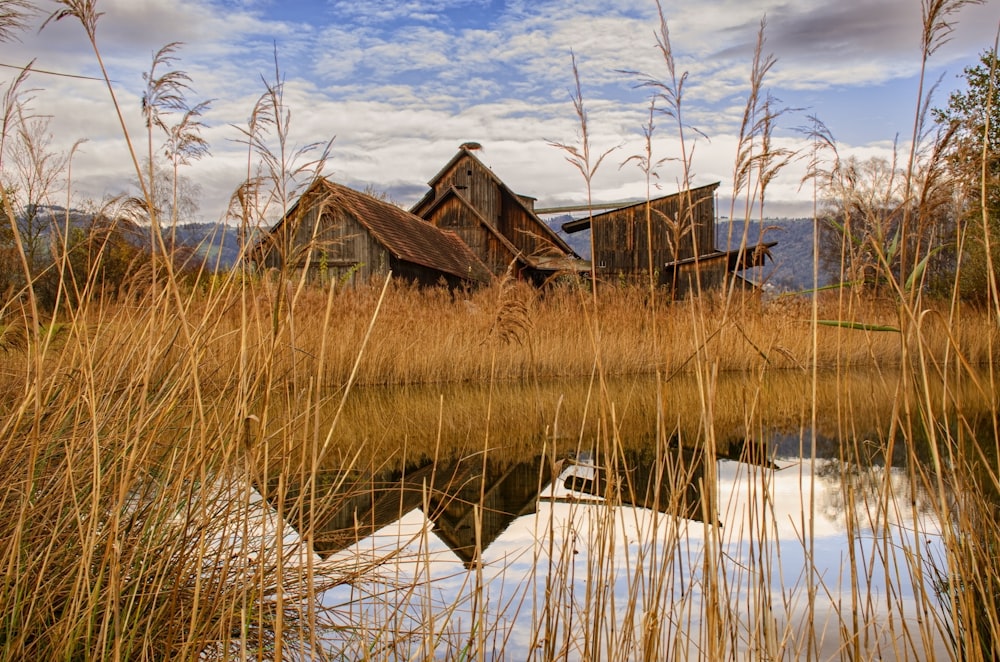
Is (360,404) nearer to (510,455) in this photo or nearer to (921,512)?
(510,455)

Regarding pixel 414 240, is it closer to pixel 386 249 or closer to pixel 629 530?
pixel 386 249

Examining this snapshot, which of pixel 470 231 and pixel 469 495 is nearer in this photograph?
pixel 469 495

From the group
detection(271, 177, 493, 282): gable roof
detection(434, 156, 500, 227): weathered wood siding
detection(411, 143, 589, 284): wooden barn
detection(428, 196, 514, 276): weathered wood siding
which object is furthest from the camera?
detection(434, 156, 500, 227): weathered wood siding

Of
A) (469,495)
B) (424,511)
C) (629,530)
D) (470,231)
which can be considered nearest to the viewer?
(424,511)

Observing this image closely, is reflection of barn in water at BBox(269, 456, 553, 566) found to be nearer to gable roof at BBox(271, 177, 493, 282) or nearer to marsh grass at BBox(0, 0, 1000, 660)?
marsh grass at BBox(0, 0, 1000, 660)

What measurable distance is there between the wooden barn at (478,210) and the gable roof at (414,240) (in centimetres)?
61

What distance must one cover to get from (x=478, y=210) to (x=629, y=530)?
27.8 meters

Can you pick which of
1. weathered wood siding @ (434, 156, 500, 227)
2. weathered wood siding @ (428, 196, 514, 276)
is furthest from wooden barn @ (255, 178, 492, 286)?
weathered wood siding @ (434, 156, 500, 227)

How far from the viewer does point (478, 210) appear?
3111cm

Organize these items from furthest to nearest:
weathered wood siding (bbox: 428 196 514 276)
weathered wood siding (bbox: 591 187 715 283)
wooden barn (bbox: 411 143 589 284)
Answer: wooden barn (bbox: 411 143 589 284), weathered wood siding (bbox: 428 196 514 276), weathered wood siding (bbox: 591 187 715 283)

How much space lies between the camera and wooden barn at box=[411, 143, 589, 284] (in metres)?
29.4

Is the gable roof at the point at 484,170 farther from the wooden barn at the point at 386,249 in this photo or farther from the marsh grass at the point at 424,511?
the marsh grass at the point at 424,511

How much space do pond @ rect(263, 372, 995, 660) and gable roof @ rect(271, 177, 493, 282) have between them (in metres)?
11.3

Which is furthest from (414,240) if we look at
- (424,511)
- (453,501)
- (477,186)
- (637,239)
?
(424,511)
